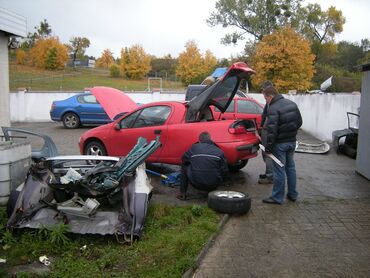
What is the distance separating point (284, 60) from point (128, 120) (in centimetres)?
2006

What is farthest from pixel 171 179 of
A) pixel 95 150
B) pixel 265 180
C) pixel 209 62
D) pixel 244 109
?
pixel 209 62

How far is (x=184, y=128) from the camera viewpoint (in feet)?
23.4

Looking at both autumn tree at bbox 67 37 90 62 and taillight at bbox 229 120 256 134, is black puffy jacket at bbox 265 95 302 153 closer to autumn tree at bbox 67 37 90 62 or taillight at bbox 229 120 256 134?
taillight at bbox 229 120 256 134

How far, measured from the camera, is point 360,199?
6.54m

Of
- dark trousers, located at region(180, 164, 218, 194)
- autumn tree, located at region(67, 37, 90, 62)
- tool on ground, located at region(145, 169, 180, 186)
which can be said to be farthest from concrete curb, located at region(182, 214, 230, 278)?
autumn tree, located at region(67, 37, 90, 62)

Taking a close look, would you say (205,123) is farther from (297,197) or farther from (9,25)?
(9,25)

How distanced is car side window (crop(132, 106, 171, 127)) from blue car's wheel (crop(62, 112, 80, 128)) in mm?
9027

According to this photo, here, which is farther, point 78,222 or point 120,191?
point 120,191

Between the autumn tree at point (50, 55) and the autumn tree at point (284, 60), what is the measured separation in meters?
32.1

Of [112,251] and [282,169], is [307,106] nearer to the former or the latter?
[282,169]

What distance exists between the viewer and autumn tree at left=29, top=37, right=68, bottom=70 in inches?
1949

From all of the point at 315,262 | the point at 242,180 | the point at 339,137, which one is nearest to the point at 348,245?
the point at 315,262

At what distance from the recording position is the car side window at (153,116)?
7.54 meters

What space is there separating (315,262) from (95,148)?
5434 mm
